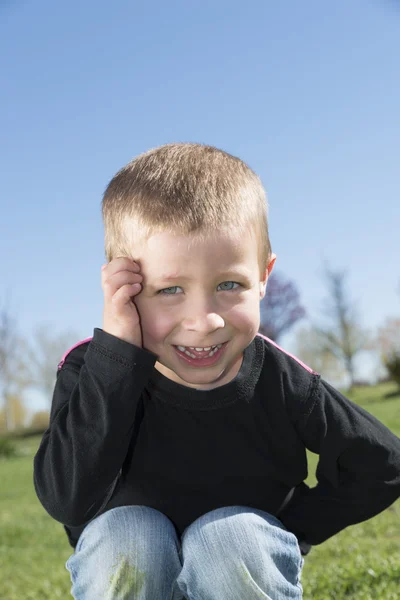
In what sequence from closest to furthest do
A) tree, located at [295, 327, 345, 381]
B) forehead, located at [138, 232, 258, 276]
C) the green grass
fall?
forehead, located at [138, 232, 258, 276] < the green grass < tree, located at [295, 327, 345, 381]

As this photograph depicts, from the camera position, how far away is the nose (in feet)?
6.63

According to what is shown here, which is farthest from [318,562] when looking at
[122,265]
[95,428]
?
[122,265]

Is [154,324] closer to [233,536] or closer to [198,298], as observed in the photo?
[198,298]

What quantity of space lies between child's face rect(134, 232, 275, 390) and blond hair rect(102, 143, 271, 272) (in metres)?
0.05

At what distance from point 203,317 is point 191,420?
1.50 feet

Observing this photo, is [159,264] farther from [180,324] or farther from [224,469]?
[224,469]

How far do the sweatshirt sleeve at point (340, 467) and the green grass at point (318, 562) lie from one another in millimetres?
763

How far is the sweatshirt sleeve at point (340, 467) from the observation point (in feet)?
7.60

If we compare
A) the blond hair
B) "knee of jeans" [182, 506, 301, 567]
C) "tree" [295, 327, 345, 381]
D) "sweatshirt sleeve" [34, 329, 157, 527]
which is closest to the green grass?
"knee of jeans" [182, 506, 301, 567]

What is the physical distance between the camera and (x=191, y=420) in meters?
2.30

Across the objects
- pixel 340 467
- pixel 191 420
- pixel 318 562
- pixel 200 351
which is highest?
pixel 200 351

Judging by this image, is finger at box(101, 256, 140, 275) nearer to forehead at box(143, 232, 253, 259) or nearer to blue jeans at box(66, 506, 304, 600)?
forehead at box(143, 232, 253, 259)

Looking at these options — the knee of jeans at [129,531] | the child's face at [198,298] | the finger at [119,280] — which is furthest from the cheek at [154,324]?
the knee of jeans at [129,531]

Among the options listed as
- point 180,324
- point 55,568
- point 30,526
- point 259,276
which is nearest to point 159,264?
point 180,324
